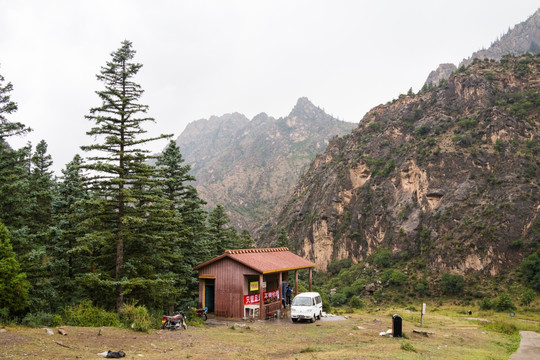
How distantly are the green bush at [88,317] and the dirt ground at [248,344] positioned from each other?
1468 mm

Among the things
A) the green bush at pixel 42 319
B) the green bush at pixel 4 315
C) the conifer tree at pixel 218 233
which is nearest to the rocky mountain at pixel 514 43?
the conifer tree at pixel 218 233

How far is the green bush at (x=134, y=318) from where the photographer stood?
1524 cm

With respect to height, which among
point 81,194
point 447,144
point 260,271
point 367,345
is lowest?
point 367,345

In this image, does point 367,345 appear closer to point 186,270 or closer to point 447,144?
point 186,270

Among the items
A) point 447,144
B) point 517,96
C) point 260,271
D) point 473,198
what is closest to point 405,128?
point 447,144

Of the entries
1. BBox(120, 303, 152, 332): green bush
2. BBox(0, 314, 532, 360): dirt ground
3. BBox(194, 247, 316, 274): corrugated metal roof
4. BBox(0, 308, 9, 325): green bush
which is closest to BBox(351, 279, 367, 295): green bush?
BBox(194, 247, 316, 274): corrugated metal roof

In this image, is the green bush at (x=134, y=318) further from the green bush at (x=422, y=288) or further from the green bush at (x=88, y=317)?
the green bush at (x=422, y=288)

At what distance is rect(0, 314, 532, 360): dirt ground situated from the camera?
35.9 ft

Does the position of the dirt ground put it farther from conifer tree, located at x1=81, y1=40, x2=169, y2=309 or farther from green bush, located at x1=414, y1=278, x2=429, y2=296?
green bush, located at x1=414, y1=278, x2=429, y2=296

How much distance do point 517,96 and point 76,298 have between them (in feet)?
250

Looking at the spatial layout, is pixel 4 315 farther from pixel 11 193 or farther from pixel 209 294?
pixel 209 294

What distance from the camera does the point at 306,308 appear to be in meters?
21.6

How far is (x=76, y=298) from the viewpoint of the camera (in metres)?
18.2

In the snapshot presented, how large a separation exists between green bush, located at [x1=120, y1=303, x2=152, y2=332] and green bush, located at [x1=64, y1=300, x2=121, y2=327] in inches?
13.2
